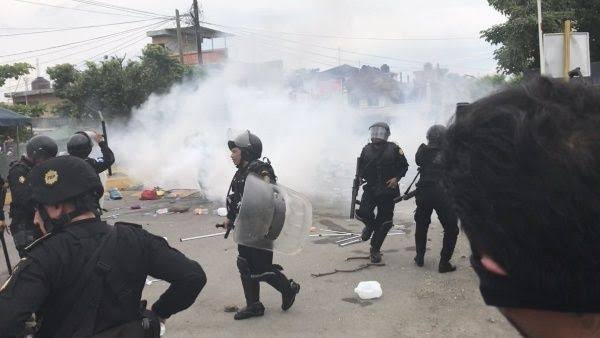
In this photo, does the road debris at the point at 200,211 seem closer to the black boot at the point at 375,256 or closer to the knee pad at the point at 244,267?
the black boot at the point at 375,256

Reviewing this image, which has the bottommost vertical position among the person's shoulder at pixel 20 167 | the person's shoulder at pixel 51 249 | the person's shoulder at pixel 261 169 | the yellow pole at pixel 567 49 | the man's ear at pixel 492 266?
the person's shoulder at pixel 261 169

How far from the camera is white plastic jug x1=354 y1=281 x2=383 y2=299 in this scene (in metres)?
5.48

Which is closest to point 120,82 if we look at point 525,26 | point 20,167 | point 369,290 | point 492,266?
point 525,26

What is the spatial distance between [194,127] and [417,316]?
38.6 feet

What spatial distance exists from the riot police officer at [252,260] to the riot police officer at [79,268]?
8.19 ft

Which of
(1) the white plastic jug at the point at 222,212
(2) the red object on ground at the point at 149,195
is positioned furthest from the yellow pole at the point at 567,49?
(2) the red object on ground at the point at 149,195

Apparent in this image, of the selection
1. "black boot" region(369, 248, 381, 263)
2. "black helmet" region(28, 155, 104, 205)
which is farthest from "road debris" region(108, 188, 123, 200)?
"black helmet" region(28, 155, 104, 205)

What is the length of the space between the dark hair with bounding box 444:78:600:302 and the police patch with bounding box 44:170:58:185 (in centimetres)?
201

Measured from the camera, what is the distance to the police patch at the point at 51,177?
230cm

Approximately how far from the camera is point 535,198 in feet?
2.28

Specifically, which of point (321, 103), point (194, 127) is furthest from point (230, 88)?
point (321, 103)

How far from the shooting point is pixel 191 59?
3672cm

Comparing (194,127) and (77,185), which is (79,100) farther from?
(77,185)

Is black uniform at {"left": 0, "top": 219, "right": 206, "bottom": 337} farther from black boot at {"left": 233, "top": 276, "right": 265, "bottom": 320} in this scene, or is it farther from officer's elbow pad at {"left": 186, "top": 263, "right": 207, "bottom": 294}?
black boot at {"left": 233, "top": 276, "right": 265, "bottom": 320}
